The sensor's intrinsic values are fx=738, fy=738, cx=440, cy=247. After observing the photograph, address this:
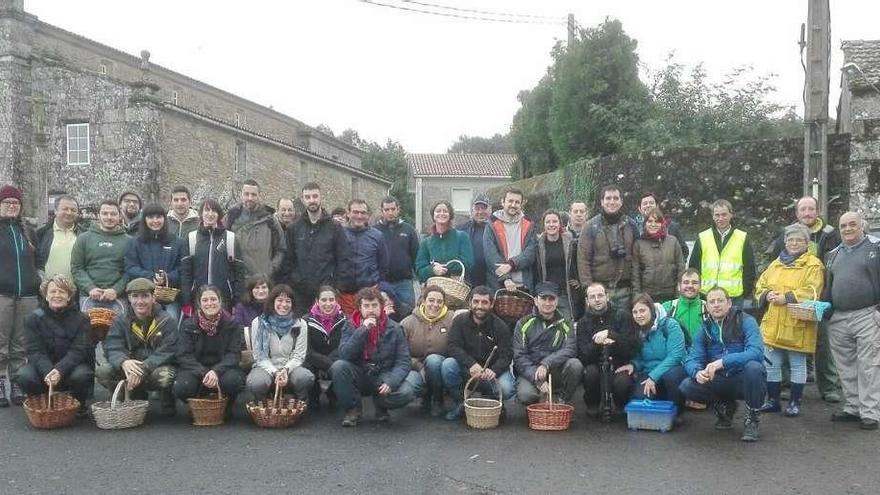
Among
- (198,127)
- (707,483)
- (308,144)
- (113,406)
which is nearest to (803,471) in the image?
(707,483)

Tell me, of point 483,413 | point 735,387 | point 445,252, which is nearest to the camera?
point 735,387

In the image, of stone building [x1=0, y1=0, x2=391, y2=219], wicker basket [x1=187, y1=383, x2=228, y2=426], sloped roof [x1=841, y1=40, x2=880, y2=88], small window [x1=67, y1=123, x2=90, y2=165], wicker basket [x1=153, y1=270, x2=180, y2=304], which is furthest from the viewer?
small window [x1=67, y1=123, x2=90, y2=165]

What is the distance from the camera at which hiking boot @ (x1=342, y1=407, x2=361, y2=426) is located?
21.2 feet

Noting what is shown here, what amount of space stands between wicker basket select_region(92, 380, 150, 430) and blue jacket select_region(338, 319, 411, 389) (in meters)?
1.81

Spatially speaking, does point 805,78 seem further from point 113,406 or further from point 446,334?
point 113,406

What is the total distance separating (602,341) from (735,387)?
1.16m

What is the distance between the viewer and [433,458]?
552cm

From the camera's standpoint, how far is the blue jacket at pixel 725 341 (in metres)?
6.37

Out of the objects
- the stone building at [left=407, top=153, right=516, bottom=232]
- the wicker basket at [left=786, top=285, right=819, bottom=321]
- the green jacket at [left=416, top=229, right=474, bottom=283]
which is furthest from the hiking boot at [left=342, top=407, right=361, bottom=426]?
the stone building at [left=407, top=153, right=516, bottom=232]

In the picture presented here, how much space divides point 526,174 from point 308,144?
16.8 m

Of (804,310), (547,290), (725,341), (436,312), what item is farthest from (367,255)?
(804,310)

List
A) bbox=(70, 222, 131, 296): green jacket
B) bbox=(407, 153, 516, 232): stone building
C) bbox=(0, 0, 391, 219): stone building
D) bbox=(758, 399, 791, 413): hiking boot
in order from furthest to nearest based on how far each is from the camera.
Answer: bbox=(407, 153, 516, 232): stone building → bbox=(0, 0, 391, 219): stone building → bbox=(70, 222, 131, 296): green jacket → bbox=(758, 399, 791, 413): hiking boot

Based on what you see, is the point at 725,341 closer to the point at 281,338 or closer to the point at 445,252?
the point at 445,252

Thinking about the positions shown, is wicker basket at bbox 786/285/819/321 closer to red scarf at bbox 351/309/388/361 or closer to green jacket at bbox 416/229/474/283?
green jacket at bbox 416/229/474/283
